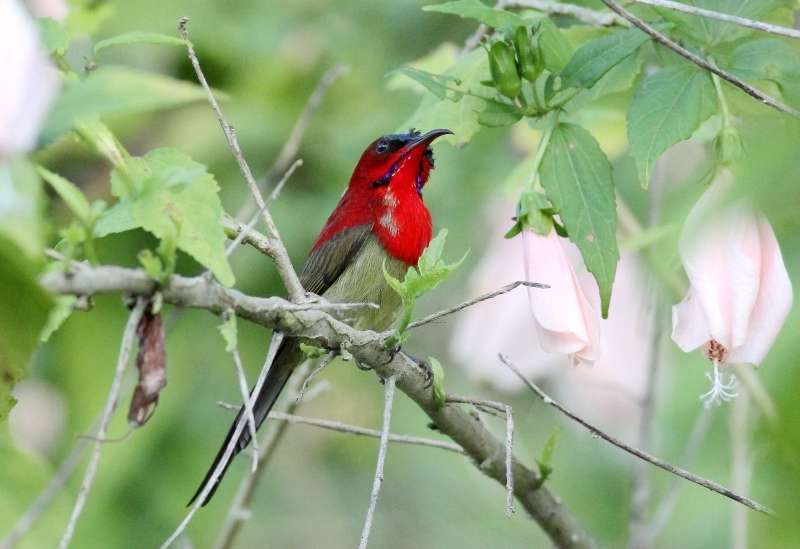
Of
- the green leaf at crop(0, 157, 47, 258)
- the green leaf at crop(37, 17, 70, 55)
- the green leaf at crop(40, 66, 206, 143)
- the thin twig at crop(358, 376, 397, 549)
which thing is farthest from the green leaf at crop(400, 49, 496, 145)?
the green leaf at crop(0, 157, 47, 258)

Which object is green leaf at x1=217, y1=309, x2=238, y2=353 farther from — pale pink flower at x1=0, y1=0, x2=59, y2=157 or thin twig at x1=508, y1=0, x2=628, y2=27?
thin twig at x1=508, y1=0, x2=628, y2=27

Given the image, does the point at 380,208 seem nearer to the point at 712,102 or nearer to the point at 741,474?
the point at 741,474

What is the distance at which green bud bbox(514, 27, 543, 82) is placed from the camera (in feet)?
6.84

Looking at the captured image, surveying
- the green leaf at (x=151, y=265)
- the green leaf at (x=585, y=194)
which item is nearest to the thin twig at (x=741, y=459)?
the green leaf at (x=585, y=194)

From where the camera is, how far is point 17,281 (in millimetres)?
1326

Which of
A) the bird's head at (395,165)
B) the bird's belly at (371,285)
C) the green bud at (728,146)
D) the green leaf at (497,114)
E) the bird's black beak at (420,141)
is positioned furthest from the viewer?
the bird's head at (395,165)

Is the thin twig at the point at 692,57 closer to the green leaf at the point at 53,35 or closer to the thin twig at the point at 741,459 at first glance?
the green leaf at the point at 53,35

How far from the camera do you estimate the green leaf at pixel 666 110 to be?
1.94m

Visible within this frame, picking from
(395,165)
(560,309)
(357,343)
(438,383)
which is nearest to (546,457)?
(438,383)

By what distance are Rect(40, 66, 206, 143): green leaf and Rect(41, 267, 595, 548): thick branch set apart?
17cm

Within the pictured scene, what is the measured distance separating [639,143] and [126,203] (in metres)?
0.84

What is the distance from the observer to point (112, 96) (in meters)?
1.27

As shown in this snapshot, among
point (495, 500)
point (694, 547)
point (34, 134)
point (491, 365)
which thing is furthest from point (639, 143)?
point (495, 500)

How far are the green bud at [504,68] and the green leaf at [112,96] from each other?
84 cm
